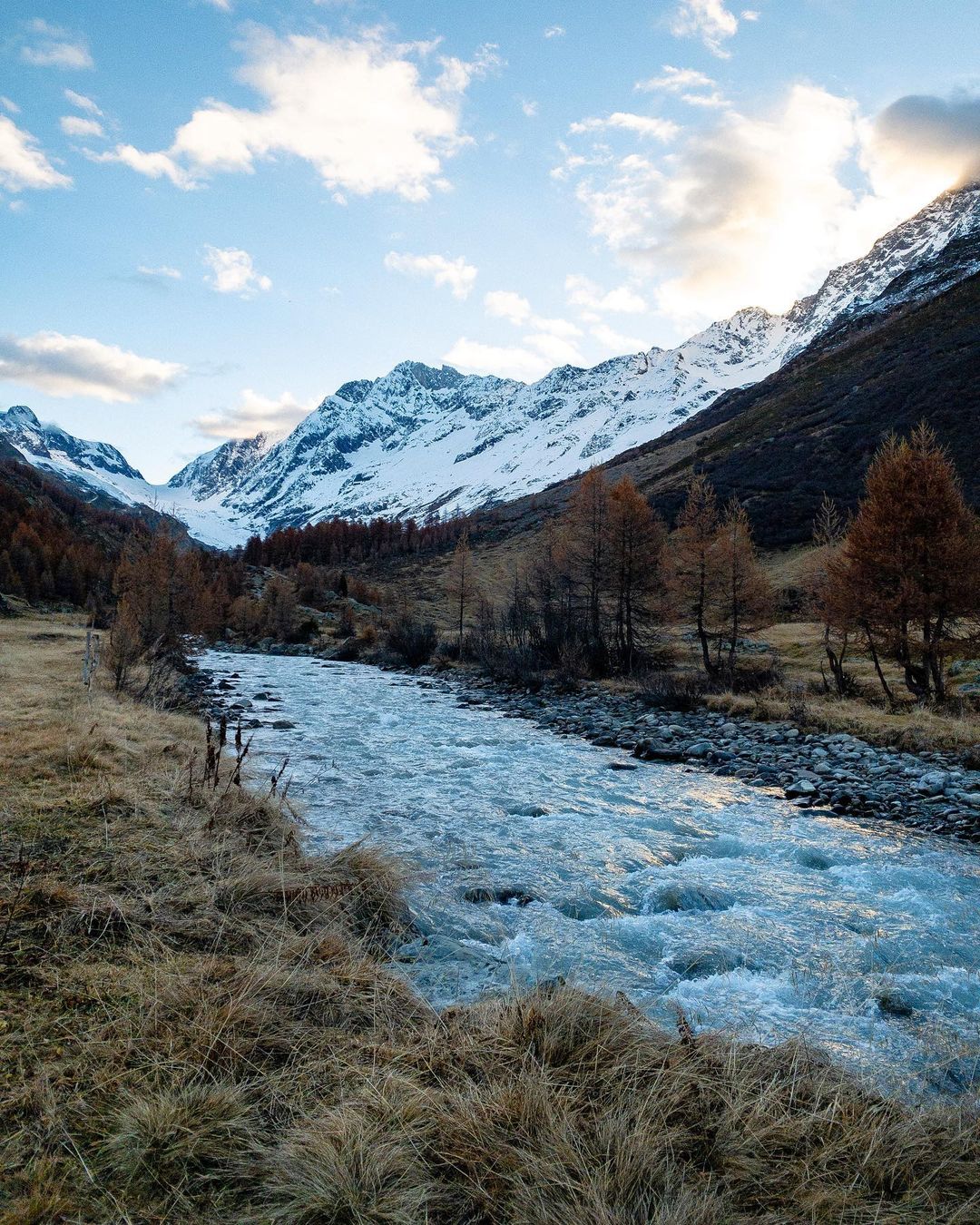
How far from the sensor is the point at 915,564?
699 inches

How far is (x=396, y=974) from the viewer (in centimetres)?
433

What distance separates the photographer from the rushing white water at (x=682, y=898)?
461 centimetres

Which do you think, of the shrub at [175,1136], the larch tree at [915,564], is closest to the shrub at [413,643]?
the larch tree at [915,564]

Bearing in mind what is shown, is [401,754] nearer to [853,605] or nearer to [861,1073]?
[861,1073]

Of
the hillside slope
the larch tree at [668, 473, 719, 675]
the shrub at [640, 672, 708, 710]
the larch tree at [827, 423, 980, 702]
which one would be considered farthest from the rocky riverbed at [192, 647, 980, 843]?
the hillside slope

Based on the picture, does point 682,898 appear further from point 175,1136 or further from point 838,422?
point 838,422

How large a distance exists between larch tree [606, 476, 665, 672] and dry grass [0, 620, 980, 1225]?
25908 mm

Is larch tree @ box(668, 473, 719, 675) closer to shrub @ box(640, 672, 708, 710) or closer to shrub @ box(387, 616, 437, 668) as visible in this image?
shrub @ box(640, 672, 708, 710)

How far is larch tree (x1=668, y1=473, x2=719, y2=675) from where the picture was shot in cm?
2653

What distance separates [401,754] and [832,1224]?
11755 millimetres

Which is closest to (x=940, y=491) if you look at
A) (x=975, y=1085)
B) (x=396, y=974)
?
(x=975, y=1085)

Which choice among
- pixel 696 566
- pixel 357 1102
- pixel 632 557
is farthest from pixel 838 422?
pixel 357 1102

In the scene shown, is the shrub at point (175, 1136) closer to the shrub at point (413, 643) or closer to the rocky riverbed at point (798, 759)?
the rocky riverbed at point (798, 759)

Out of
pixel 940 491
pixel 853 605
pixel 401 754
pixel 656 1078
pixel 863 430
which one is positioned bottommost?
pixel 401 754
